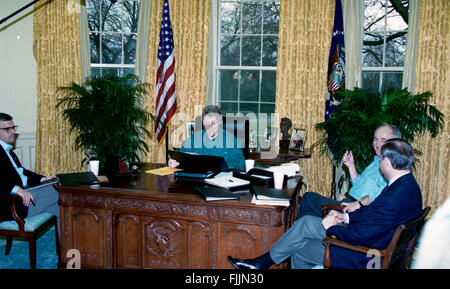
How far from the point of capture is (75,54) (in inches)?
205

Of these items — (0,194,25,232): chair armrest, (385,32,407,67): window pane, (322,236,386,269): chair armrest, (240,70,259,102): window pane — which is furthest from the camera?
(240,70,259,102): window pane

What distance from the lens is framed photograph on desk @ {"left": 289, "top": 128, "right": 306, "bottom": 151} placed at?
14.9 feet

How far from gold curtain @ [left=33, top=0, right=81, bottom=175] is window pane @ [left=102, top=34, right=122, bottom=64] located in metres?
0.40

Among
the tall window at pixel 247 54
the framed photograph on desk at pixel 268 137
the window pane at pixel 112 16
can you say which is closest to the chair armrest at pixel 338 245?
the framed photograph on desk at pixel 268 137

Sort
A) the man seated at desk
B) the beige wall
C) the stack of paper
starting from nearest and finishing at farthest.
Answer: the stack of paper < the man seated at desk < the beige wall

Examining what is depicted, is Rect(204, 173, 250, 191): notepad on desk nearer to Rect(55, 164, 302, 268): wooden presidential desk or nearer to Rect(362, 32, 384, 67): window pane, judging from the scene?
Rect(55, 164, 302, 268): wooden presidential desk

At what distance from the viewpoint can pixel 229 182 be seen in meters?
2.58

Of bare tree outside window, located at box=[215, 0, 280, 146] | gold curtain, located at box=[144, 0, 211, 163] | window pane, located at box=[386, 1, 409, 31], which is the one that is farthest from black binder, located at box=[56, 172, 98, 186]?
window pane, located at box=[386, 1, 409, 31]

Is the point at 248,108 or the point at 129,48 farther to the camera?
the point at 129,48

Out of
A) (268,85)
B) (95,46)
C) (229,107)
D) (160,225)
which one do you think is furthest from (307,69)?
(95,46)

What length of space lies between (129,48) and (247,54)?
1.81 meters

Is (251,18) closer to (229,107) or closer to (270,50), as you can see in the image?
Answer: (270,50)

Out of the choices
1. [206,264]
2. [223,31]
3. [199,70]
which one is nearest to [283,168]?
[206,264]
